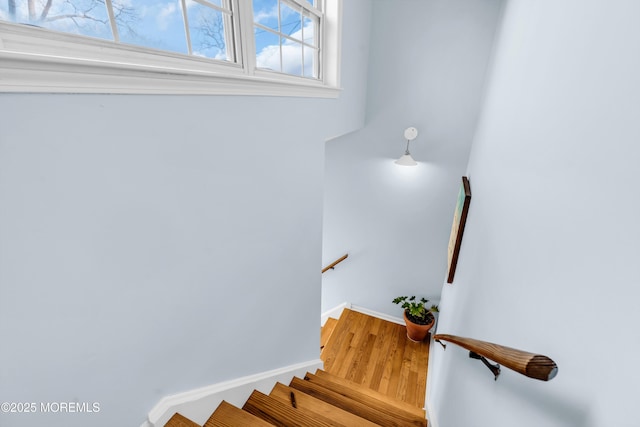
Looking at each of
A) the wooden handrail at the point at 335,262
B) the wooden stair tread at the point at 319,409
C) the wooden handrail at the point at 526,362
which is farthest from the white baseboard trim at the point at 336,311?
the wooden handrail at the point at 526,362

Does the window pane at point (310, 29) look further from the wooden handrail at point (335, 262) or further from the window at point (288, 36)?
the wooden handrail at point (335, 262)

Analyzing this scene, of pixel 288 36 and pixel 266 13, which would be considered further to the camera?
pixel 288 36

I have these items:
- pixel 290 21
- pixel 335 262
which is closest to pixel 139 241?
pixel 290 21

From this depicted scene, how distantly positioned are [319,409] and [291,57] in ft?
7.90

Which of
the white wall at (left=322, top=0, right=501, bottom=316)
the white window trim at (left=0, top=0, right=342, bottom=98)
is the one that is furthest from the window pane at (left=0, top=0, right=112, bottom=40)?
the white wall at (left=322, top=0, right=501, bottom=316)

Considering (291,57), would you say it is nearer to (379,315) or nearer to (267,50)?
(267,50)

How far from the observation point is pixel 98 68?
79 cm

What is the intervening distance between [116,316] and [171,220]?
1.28ft

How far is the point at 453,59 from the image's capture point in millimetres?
2834

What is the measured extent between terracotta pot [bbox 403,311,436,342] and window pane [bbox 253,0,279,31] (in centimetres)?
339

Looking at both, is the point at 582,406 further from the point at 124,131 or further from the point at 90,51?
the point at 90,51

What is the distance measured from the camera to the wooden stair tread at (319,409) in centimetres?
192

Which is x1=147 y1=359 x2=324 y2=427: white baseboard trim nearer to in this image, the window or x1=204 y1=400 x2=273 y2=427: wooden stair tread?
x1=204 y1=400 x2=273 y2=427: wooden stair tread

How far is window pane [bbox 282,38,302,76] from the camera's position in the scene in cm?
183
